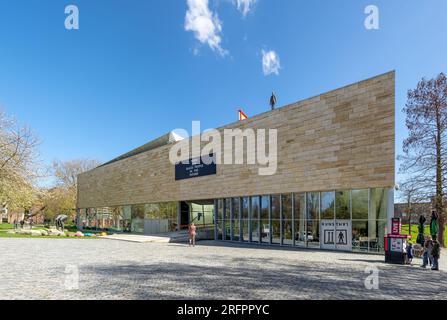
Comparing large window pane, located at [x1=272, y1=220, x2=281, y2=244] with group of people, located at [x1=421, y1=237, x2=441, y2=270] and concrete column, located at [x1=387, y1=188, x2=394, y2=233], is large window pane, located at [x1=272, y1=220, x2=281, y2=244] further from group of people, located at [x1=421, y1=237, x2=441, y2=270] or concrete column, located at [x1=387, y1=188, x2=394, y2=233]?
group of people, located at [x1=421, y1=237, x2=441, y2=270]

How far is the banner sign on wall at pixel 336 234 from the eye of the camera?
63.5 ft

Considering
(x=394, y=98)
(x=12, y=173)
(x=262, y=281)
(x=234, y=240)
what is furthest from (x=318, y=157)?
(x=12, y=173)

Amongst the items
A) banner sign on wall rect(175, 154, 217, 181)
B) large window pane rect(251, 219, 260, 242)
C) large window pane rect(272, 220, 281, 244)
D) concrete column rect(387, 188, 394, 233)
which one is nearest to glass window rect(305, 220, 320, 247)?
large window pane rect(272, 220, 281, 244)

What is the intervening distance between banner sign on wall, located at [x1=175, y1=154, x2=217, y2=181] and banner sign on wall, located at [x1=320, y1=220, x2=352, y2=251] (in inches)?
446

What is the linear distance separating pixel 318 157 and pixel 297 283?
12.5 metres

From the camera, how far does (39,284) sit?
8.84m

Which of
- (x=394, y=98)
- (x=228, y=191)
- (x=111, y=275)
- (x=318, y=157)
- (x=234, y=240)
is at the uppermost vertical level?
(x=394, y=98)

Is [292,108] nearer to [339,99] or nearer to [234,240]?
[339,99]

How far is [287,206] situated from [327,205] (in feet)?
10.7

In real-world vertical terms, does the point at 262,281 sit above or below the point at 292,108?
below

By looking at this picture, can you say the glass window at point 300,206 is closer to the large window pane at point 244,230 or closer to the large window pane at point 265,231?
the large window pane at point 265,231

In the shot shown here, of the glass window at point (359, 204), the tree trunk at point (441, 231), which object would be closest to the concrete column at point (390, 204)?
the glass window at point (359, 204)

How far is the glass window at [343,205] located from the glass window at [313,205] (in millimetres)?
1402

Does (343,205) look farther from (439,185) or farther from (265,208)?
(439,185)
